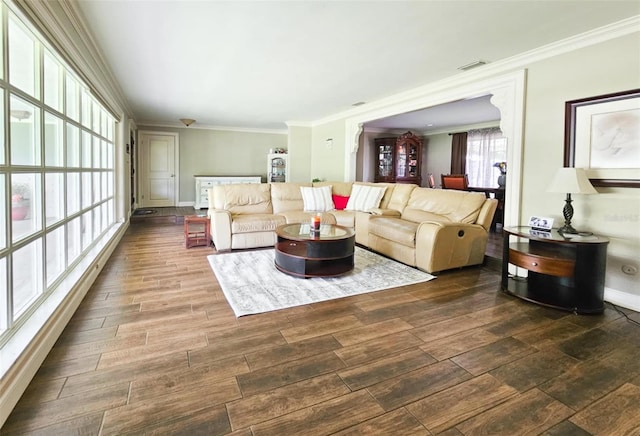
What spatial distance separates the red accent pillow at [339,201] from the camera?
5.75m

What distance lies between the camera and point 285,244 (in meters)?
3.84

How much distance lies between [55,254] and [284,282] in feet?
5.97

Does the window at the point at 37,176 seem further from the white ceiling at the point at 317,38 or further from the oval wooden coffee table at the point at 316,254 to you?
the oval wooden coffee table at the point at 316,254

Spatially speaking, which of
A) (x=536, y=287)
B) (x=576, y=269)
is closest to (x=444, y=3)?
(x=576, y=269)

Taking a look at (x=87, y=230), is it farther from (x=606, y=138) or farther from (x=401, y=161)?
(x=401, y=161)

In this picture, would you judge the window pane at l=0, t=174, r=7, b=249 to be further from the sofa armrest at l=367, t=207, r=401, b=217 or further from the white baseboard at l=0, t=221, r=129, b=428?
the sofa armrest at l=367, t=207, r=401, b=217

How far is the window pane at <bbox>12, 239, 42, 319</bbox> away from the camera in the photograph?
189 cm

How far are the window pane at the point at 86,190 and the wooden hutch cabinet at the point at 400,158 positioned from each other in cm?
679

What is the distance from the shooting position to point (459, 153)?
8.33 metres

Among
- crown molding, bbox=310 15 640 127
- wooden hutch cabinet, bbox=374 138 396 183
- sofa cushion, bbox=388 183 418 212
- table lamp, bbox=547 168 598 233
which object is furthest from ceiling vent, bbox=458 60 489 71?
wooden hutch cabinet, bbox=374 138 396 183

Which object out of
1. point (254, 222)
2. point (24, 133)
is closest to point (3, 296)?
point (24, 133)

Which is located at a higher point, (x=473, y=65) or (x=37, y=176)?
(x=473, y=65)

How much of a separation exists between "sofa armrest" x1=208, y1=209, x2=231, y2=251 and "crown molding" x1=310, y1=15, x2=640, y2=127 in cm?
312

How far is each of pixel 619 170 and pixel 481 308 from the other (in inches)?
63.2
